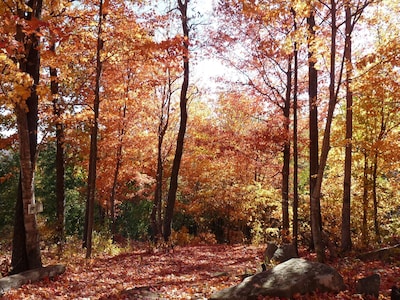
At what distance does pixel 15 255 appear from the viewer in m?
8.39

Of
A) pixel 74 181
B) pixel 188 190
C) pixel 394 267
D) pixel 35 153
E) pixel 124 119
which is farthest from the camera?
pixel 74 181

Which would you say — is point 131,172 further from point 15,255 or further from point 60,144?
point 15,255

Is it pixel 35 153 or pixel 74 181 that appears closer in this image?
pixel 35 153

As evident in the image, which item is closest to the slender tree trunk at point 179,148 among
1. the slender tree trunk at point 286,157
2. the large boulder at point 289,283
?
the slender tree trunk at point 286,157

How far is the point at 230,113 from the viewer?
23.5 m

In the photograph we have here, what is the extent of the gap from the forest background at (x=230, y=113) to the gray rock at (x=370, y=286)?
2.17m

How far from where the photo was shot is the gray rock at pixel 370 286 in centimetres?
559

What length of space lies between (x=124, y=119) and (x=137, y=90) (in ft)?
6.23


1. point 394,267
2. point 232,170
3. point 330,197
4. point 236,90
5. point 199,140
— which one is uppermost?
point 236,90

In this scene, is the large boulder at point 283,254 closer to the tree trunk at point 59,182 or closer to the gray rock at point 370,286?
the gray rock at point 370,286

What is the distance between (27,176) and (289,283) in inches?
237

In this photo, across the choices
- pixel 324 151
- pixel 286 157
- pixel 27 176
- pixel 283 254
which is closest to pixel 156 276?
pixel 283 254

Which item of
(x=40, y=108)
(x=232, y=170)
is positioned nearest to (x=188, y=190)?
(x=232, y=170)

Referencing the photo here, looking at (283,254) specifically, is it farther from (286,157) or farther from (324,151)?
(286,157)
